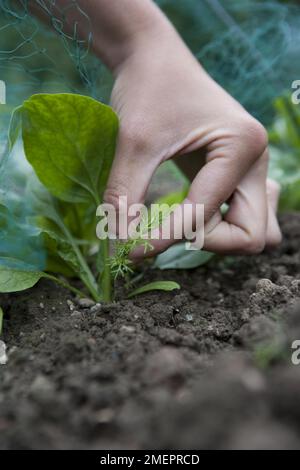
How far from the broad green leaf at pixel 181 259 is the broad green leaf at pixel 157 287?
17cm

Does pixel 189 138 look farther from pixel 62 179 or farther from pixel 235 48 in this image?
pixel 235 48

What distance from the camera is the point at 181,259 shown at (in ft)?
4.97

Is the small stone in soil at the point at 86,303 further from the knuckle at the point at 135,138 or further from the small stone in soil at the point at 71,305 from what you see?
the knuckle at the point at 135,138

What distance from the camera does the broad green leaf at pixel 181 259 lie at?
4.93 ft

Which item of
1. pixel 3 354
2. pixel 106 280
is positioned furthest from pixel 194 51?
pixel 3 354

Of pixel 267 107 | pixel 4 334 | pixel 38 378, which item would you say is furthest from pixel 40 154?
pixel 267 107

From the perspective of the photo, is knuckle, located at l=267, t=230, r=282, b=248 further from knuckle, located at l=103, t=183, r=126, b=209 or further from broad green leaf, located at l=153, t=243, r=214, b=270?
knuckle, located at l=103, t=183, r=126, b=209

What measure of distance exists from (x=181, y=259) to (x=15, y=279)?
1.48 ft

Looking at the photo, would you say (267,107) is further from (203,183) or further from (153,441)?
(153,441)

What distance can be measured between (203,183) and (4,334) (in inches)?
21.0

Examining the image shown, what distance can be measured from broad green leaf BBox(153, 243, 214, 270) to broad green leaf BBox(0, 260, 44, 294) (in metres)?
0.35

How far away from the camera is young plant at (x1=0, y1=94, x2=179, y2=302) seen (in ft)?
3.96

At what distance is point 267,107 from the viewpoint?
2.31 metres

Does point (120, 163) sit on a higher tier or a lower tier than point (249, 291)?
higher
